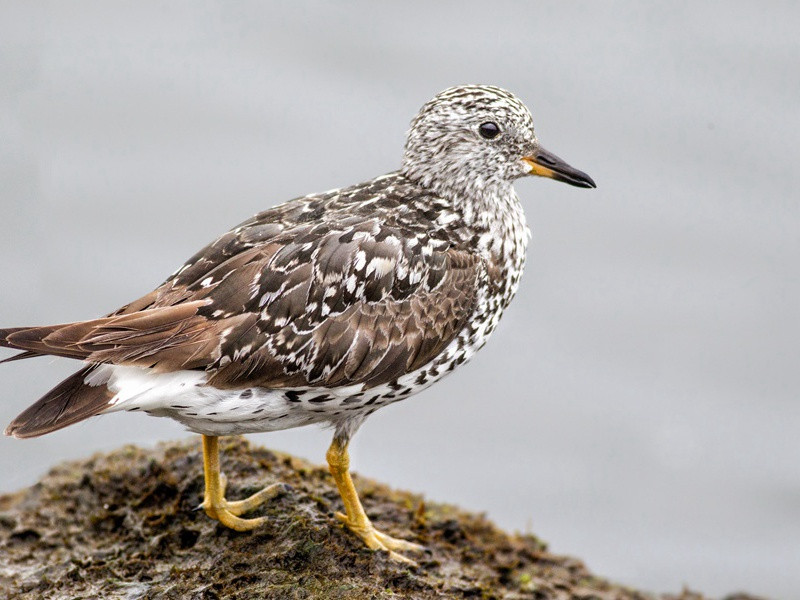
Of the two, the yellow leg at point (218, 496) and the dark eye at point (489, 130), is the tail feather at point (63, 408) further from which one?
the dark eye at point (489, 130)

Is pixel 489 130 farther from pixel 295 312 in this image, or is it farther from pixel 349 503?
pixel 349 503

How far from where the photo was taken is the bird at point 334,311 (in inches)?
258

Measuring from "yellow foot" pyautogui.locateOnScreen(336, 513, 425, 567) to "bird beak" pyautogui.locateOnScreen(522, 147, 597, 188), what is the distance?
8.61 feet

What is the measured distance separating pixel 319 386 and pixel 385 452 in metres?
5.03

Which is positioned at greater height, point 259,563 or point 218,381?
point 218,381

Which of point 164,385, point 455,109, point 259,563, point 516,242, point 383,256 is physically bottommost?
point 259,563

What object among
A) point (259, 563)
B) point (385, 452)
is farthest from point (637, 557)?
point (259, 563)

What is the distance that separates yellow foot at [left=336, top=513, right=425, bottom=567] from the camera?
7.38 metres

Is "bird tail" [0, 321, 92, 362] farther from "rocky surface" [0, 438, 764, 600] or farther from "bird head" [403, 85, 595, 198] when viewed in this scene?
"bird head" [403, 85, 595, 198]

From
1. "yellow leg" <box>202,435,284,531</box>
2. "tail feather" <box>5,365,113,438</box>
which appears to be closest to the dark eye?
"yellow leg" <box>202,435,284,531</box>

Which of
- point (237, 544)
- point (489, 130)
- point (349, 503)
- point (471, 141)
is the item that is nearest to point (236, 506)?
point (237, 544)

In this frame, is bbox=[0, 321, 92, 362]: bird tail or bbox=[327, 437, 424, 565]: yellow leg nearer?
bbox=[0, 321, 92, 362]: bird tail

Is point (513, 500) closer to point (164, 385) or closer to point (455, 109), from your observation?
point (455, 109)

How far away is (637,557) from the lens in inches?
441
